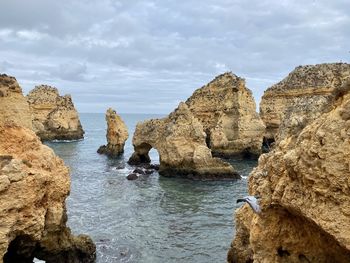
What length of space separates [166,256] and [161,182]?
1957 cm

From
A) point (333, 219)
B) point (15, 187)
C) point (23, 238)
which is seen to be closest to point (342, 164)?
point (333, 219)

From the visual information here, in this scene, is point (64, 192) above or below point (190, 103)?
below

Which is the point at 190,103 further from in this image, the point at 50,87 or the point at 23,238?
the point at 23,238

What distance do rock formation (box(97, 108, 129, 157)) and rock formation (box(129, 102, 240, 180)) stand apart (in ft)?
49.3

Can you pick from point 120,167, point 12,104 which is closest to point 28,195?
point 12,104

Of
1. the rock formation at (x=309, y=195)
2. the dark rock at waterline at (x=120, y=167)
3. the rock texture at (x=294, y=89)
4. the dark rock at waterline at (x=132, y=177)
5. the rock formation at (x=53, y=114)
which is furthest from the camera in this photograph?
the rock formation at (x=53, y=114)

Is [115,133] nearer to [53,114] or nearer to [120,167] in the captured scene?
[120,167]

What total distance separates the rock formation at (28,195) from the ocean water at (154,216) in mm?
2918

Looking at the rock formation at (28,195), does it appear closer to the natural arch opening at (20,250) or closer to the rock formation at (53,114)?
the natural arch opening at (20,250)

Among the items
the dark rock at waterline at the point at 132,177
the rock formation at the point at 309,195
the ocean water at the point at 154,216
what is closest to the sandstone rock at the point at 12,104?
the ocean water at the point at 154,216

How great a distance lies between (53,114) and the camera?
3322 inches

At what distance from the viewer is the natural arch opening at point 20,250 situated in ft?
46.5

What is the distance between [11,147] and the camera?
15250 millimetres

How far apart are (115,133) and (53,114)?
93.0 ft
